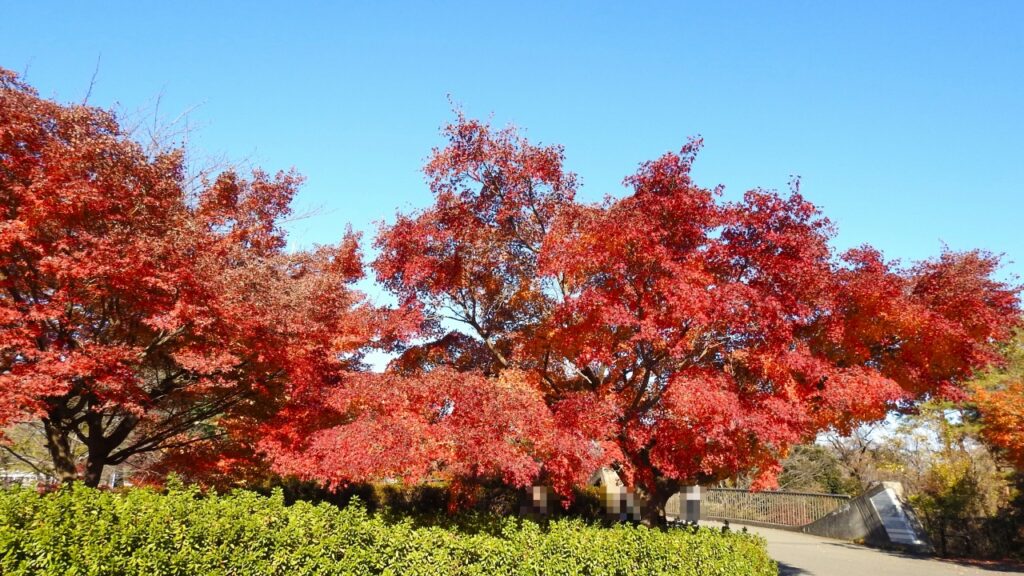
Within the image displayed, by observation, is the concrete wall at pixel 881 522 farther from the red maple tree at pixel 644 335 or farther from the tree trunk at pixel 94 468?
the tree trunk at pixel 94 468

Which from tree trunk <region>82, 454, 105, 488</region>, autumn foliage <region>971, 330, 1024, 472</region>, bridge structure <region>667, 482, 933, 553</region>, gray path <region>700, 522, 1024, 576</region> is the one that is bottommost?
gray path <region>700, 522, 1024, 576</region>

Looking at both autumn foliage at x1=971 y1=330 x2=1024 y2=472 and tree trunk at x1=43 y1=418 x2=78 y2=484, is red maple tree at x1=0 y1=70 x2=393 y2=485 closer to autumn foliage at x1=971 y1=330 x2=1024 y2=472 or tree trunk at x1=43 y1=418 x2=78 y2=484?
tree trunk at x1=43 y1=418 x2=78 y2=484

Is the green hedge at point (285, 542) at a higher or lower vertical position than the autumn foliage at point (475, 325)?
lower

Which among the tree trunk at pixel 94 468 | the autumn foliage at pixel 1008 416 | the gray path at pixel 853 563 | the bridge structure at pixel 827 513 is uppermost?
the autumn foliage at pixel 1008 416

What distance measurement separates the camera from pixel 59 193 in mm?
6820

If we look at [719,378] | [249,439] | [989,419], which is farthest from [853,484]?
[249,439]

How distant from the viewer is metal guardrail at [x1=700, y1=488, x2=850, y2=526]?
22.0 m

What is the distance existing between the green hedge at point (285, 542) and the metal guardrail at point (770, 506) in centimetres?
1413

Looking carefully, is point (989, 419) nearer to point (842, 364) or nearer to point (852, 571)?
point (852, 571)

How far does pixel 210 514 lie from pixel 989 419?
1554cm

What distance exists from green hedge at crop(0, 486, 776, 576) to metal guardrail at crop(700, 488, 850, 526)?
1413cm

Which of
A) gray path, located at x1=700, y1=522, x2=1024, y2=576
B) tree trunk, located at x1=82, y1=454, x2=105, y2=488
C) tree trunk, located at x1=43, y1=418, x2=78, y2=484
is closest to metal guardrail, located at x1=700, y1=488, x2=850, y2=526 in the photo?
gray path, located at x1=700, y1=522, x2=1024, y2=576

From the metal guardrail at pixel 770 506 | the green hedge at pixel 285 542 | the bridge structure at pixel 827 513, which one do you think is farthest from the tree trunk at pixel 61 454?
the metal guardrail at pixel 770 506

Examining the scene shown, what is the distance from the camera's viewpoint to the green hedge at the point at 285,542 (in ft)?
16.4
